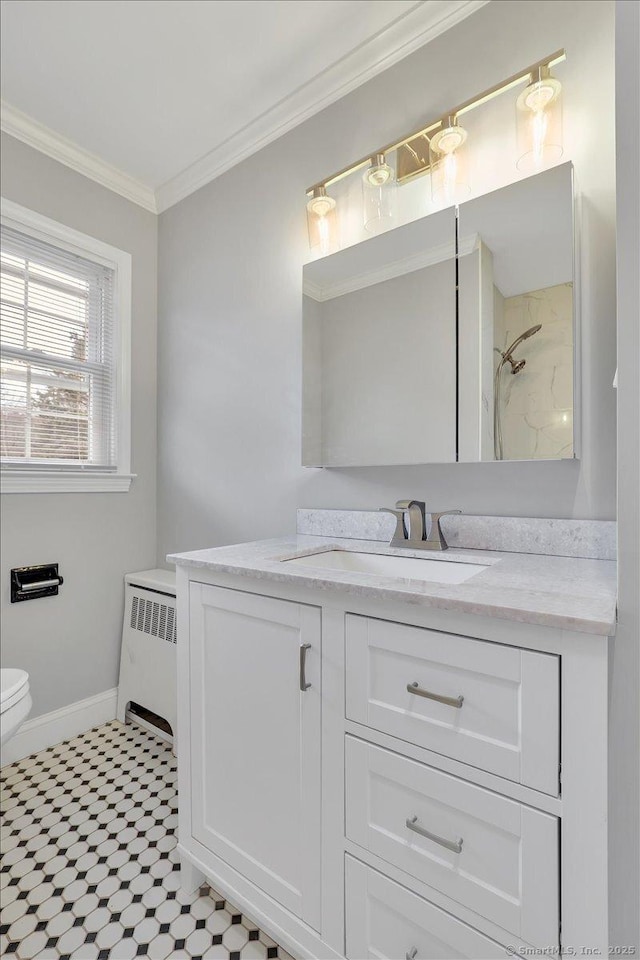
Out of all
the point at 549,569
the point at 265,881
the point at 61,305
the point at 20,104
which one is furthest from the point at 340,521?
the point at 20,104

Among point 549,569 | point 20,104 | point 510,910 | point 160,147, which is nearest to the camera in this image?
point 510,910

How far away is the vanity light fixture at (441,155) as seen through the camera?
1270 mm

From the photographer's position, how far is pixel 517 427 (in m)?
1.31

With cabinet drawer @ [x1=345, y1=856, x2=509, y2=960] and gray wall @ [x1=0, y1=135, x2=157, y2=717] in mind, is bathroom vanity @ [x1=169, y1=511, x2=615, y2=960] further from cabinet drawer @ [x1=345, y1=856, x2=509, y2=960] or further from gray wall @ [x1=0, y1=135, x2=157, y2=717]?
gray wall @ [x1=0, y1=135, x2=157, y2=717]

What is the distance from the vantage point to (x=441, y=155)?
1.47 m

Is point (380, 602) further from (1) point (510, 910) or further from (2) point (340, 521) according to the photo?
(2) point (340, 521)

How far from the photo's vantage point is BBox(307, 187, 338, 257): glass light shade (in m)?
1.74

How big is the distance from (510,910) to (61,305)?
2508mm

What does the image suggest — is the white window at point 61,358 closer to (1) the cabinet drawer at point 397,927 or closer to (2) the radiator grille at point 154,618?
(2) the radiator grille at point 154,618

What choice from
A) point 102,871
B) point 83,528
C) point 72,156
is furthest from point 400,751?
point 72,156

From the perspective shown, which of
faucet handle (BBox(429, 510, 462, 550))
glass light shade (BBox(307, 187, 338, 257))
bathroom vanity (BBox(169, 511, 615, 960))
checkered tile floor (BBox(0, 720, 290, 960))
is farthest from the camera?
glass light shade (BBox(307, 187, 338, 257))

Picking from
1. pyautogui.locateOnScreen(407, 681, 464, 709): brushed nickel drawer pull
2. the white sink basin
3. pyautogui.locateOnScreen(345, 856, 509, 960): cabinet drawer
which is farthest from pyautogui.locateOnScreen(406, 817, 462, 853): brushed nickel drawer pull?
the white sink basin

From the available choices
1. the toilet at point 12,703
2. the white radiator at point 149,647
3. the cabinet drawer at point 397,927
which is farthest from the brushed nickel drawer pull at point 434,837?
the white radiator at point 149,647

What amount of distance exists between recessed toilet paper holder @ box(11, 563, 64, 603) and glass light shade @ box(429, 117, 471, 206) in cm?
208
